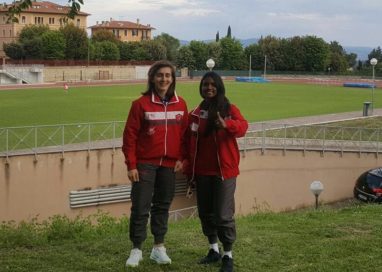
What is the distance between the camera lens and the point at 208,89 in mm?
5238

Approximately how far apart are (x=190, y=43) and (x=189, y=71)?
6.76 m

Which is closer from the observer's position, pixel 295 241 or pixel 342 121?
pixel 295 241

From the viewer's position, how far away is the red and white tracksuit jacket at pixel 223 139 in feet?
17.1

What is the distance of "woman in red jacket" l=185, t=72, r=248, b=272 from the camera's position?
204 inches

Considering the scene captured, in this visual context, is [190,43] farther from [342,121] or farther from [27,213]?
[27,213]

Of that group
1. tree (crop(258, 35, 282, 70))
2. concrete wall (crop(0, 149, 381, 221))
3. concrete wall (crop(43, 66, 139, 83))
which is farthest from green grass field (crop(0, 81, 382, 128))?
tree (crop(258, 35, 282, 70))

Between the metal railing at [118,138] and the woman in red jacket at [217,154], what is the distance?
12.1m

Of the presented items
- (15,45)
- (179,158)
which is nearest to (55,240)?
(179,158)

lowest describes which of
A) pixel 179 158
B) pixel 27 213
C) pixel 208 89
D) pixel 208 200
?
pixel 27 213

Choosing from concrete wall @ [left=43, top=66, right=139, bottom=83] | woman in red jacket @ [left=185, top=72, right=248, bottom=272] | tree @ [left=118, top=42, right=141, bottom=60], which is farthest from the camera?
tree @ [left=118, top=42, right=141, bottom=60]

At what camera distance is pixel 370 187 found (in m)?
16.0

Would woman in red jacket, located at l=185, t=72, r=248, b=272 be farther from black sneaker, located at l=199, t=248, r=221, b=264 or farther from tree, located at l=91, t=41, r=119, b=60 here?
tree, located at l=91, t=41, r=119, b=60

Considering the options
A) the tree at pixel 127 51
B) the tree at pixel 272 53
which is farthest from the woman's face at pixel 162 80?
the tree at pixel 272 53

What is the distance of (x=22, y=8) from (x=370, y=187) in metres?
12.4
